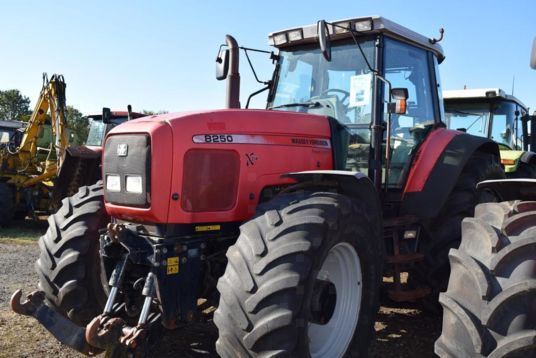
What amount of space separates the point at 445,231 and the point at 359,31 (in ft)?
5.85

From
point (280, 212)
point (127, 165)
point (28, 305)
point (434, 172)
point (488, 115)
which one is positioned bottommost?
point (28, 305)

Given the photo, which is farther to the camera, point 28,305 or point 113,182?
point 113,182

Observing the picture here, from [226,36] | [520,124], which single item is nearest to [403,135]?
[226,36]

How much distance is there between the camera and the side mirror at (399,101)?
3959 mm

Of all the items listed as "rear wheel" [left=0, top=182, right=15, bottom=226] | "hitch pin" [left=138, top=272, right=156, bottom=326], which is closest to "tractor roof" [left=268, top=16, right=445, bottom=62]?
"hitch pin" [left=138, top=272, right=156, bottom=326]

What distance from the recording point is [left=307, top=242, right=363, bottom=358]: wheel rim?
3469 millimetres

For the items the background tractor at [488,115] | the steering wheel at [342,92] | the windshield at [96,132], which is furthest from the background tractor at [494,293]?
the windshield at [96,132]

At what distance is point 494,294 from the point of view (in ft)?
8.30

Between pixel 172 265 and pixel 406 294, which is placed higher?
pixel 172 265

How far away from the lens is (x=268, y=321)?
2742 millimetres

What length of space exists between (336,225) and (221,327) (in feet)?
2.88

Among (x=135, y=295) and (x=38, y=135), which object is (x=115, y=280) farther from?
(x=38, y=135)

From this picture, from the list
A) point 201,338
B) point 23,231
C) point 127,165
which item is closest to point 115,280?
point 127,165

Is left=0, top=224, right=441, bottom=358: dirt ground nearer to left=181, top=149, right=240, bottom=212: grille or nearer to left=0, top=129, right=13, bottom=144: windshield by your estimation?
left=181, top=149, right=240, bottom=212: grille
